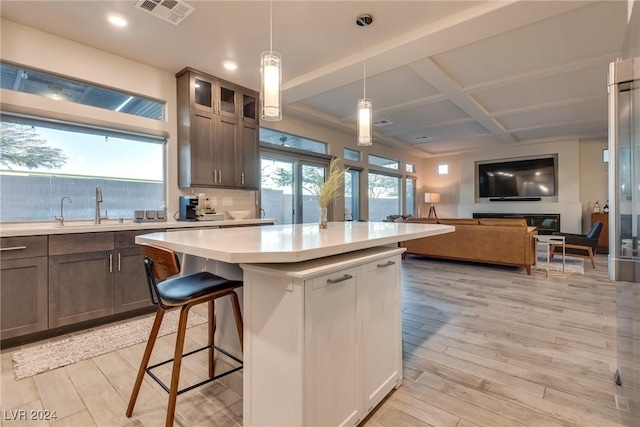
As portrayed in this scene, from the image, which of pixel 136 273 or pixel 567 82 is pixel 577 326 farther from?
pixel 136 273

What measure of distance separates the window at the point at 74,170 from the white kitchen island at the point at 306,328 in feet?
7.57

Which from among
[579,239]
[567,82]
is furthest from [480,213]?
[567,82]

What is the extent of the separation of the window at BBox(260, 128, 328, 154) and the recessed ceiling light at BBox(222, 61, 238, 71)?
1384mm

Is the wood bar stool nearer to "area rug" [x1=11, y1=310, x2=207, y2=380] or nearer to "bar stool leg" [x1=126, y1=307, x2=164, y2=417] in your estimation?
"bar stool leg" [x1=126, y1=307, x2=164, y2=417]

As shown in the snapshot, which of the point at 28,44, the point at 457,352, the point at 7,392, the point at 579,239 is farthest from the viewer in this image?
the point at 579,239

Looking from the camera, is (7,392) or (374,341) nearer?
(374,341)

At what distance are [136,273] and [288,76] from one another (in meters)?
3.03

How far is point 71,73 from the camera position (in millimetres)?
3049

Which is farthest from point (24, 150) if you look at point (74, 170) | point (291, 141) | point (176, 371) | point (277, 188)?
point (291, 141)

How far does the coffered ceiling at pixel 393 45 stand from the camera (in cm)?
260

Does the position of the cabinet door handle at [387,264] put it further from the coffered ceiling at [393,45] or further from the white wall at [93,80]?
the white wall at [93,80]

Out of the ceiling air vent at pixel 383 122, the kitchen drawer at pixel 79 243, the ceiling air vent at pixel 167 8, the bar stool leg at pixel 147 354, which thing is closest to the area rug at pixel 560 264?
the ceiling air vent at pixel 383 122

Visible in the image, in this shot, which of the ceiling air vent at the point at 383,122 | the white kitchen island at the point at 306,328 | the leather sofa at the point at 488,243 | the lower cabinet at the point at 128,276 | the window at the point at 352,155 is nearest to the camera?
the white kitchen island at the point at 306,328

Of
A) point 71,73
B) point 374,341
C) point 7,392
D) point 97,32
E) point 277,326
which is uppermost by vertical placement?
point 97,32
